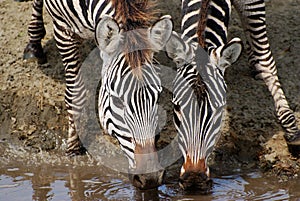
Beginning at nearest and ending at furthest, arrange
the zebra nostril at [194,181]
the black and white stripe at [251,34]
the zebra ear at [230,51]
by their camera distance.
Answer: the zebra nostril at [194,181] < the zebra ear at [230,51] < the black and white stripe at [251,34]

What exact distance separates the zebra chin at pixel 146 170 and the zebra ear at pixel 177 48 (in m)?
1.18

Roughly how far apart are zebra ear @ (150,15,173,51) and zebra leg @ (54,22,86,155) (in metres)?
1.82

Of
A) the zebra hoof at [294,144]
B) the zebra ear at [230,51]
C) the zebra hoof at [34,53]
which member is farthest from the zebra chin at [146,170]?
the zebra hoof at [34,53]

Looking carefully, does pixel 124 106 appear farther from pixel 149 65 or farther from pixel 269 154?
pixel 269 154

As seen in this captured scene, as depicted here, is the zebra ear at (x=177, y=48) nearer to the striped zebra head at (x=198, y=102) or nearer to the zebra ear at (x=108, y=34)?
the striped zebra head at (x=198, y=102)

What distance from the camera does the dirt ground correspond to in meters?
8.41

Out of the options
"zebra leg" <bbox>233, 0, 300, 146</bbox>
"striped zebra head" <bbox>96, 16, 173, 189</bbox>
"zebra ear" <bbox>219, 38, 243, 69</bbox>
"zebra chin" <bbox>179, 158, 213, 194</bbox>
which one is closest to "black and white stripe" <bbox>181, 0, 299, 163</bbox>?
"zebra leg" <bbox>233, 0, 300, 146</bbox>

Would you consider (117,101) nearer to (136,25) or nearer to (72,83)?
(136,25)

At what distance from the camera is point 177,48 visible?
7379 millimetres

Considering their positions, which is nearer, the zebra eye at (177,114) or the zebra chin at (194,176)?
the zebra chin at (194,176)

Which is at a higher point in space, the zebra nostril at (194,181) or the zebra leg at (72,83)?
the zebra leg at (72,83)

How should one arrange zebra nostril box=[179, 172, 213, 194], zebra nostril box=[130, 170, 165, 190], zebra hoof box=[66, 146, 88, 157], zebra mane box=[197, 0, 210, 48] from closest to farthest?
zebra nostril box=[130, 170, 165, 190] → zebra nostril box=[179, 172, 213, 194] → zebra mane box=[197, 0, 210, 48] → zebra hoof box=[66, 146, 88, 157]

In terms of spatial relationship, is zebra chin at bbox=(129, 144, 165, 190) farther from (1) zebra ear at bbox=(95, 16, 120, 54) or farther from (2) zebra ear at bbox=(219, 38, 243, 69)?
(2) zebra ear at bbox=(219, 38, 243, 69)

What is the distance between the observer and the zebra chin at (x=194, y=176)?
6922mm
